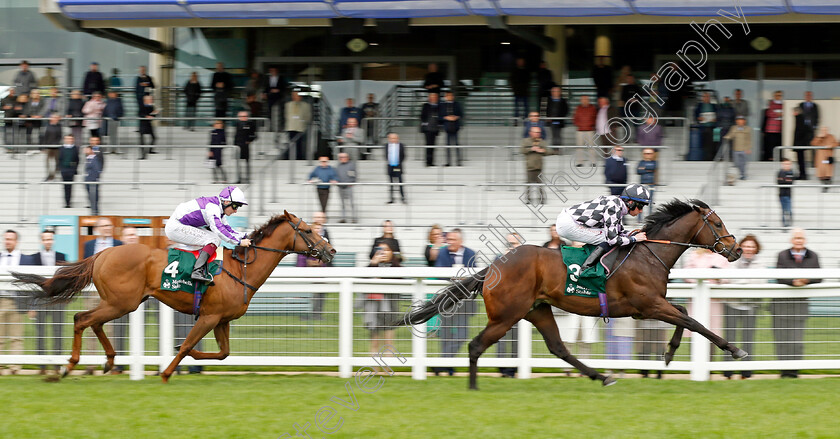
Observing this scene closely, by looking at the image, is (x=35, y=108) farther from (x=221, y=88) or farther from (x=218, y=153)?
(x=218, y=153)

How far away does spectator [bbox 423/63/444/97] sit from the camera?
15438 mm

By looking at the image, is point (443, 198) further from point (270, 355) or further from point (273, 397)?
point (273, 397)

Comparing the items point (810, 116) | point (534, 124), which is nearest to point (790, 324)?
point (534, 124)

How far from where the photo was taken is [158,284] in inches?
289

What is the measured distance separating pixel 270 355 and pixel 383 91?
9.50 metres

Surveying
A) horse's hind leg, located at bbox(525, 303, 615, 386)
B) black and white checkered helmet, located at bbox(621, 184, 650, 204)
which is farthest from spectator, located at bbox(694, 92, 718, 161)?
horse's hind leg, located at bbox(525, 303, 615, 386)

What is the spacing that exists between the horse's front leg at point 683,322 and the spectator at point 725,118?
713cm

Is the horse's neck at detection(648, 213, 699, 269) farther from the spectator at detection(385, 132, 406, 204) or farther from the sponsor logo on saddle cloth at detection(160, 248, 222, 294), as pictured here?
the spectator at detection(385, 132, 406, 204)

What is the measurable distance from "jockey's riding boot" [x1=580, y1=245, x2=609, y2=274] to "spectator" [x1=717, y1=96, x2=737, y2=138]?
23.2 feet

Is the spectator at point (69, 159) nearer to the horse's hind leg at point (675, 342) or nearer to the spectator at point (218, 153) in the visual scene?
the spectator at point (218, 153)

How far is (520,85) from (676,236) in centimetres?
874

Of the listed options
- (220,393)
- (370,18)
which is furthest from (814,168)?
(220,393)

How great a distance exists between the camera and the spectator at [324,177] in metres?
12.1

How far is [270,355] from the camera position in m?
7.97
